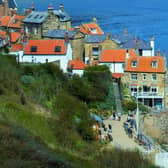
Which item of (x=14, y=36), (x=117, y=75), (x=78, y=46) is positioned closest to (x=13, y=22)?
(x=14, y=36)

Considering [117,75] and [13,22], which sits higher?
[13,22]

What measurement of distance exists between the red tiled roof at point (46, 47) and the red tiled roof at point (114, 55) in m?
2.62

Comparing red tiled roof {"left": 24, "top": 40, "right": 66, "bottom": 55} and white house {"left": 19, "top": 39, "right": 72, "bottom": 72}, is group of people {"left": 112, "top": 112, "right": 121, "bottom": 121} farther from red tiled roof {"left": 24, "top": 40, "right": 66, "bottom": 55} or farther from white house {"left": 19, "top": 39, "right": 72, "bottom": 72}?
red tiled roof {"left": 24, "top": 40, "right": 66, "bottom": 55}

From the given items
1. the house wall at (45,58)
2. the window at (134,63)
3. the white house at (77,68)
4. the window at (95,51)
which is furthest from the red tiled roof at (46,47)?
the window at (134,63)

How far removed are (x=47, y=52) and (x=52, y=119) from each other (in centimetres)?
1662

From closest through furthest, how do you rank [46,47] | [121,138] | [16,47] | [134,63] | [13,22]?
[121,138] → [134,63] → [46,47] → [16,47] → [13,22]

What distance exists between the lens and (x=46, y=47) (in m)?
36.7

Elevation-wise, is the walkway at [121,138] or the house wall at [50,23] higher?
the house wall at [50,23]

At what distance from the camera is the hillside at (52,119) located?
12.3 m

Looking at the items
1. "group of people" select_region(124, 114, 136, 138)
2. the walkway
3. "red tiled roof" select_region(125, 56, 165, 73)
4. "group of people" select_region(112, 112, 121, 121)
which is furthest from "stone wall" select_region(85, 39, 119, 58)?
the walkway

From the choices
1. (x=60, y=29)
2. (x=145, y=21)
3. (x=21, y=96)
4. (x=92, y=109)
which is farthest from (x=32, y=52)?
(x=145, y=21)

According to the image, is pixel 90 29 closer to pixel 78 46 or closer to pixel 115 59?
pixel 78 46

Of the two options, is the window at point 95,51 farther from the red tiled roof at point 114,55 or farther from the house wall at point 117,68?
the house wall at point 117,68

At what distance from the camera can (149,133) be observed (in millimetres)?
28094
